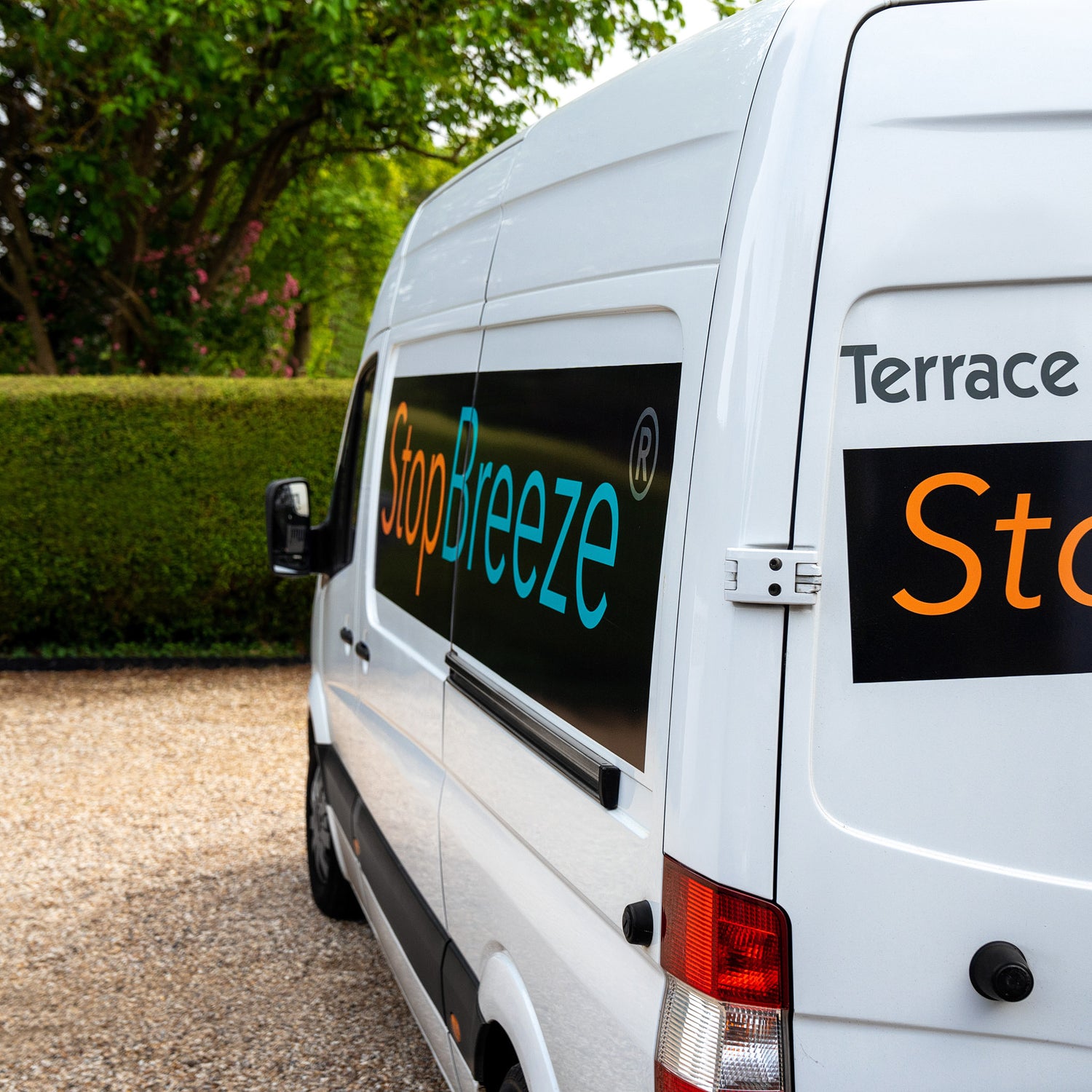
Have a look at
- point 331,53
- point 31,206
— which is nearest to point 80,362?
point 31,206

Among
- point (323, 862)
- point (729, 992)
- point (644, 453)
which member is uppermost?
point (644, 453)

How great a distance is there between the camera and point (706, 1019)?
5.08 ft

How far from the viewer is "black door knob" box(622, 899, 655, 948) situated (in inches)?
65.0

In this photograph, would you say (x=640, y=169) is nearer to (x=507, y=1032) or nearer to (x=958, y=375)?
(x=958, y=375)

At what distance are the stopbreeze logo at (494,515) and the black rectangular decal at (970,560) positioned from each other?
1.29 ft

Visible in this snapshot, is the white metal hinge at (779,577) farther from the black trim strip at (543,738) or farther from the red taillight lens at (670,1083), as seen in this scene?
the red taillight lens at (670,1083)

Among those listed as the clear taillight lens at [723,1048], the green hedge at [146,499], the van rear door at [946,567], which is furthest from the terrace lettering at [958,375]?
the green hedge at [146,499]

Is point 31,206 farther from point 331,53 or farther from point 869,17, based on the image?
point 869,17

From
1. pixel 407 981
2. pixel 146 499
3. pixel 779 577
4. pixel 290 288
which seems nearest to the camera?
pixel 779 577

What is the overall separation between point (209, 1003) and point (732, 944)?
3.05 meters

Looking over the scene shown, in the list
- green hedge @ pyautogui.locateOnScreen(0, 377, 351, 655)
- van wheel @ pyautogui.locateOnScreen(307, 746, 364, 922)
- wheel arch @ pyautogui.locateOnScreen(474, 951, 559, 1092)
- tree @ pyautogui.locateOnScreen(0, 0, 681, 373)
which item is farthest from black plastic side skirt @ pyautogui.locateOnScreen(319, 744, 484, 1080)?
tree @ pyautogui.locateOnScreen(0, 0, 681, 373)

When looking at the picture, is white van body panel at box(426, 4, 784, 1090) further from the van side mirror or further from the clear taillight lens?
the van side mirror

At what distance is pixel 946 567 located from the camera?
153 cm

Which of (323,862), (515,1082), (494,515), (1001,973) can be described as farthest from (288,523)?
(1001,973)
